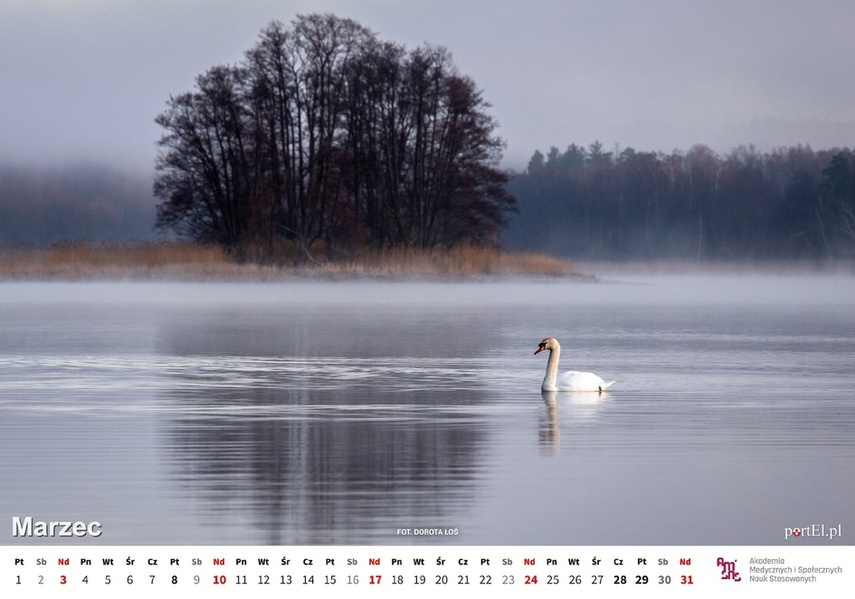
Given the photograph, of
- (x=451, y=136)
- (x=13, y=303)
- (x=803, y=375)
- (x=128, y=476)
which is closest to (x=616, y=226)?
(x=451, y=136)

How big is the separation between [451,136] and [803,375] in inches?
1065

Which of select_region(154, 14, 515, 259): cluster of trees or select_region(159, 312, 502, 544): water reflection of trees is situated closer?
select_region(159, 312, 502, 544): water reflection of trees

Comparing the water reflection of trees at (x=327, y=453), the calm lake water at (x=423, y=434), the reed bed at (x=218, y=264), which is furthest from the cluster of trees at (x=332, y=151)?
the water reflection of trees at (x=327, y=453)

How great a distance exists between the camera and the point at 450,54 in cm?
3800

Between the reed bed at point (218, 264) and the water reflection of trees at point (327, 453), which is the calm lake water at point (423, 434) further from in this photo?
the reed bed at point (218, 264)

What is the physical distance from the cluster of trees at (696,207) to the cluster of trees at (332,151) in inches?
1021

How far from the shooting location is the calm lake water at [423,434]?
20.2 ft

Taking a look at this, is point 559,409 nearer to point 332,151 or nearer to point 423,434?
point 423,434

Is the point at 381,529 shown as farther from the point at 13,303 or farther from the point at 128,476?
Result: the point at 13,303

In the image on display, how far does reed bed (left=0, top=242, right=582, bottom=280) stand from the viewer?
34781 millimetres

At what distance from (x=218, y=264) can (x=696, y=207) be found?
1920 inches
